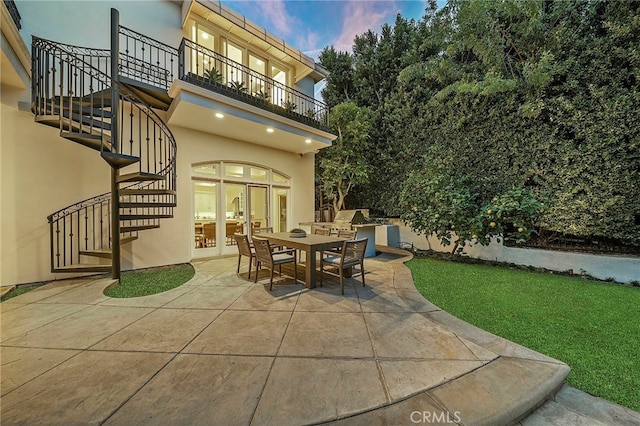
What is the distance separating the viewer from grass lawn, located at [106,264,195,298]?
3885 millimetres

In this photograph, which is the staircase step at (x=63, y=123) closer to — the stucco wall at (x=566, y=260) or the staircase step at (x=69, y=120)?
the staircase step at (x=69, y=120)

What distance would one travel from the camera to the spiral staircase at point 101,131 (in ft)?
12.8

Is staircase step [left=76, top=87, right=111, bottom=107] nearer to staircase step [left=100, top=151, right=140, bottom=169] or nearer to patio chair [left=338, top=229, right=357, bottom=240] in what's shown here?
staircase step [left=100, top=151, right=140, bottom=169]

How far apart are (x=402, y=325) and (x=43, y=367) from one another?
133 inches

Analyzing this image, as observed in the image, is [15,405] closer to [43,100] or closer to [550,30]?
[43,100]

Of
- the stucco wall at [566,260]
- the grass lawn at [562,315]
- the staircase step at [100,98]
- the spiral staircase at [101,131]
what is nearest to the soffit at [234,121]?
the spiral staircase at [101,131]

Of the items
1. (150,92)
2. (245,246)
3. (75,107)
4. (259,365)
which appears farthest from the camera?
(150,92)

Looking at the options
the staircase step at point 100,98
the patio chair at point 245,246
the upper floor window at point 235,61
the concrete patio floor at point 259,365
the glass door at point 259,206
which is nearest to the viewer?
the concrete patio floor at point 259,365

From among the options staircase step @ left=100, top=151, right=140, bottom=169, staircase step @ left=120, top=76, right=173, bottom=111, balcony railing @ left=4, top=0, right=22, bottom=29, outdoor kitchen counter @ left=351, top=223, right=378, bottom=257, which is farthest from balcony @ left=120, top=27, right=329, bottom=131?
outdoor kitchen counter @ left=351, top=223, right=378, bottom=257

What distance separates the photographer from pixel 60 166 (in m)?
4.65

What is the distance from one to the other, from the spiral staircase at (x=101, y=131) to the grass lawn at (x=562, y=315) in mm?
5487

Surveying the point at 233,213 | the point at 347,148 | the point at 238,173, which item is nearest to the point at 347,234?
the point at 233,213

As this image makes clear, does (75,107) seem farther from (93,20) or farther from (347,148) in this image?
(347,148)

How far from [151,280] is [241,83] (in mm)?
4969
